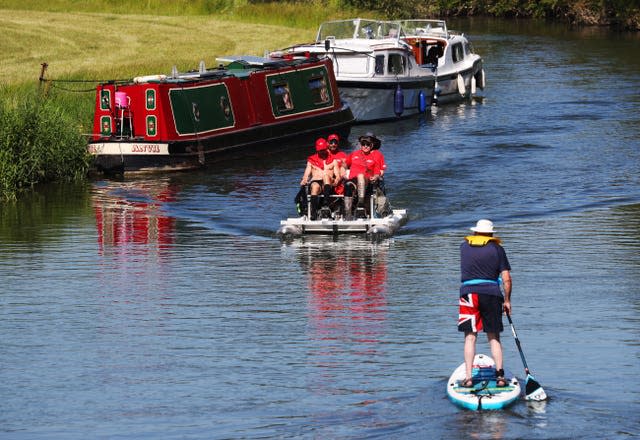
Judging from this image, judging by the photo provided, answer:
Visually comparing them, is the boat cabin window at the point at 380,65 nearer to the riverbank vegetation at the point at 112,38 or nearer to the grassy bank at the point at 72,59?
the grassy bank at the point at 72,59

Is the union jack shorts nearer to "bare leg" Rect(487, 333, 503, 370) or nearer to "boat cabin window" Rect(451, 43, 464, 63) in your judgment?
"bare leg" Rect(487, 333, 503, 370)

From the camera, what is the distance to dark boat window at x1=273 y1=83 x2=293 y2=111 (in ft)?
120

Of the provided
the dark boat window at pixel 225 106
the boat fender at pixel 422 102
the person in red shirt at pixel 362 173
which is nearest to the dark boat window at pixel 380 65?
the boat fender at pixel 422 102

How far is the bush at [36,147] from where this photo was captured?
1160 inches

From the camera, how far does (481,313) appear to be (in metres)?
14.3

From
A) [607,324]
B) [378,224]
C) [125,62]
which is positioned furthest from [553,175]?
[125,62]

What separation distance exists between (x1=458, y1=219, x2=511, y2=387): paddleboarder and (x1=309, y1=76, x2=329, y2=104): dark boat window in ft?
78.6

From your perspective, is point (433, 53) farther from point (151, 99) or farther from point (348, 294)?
point (348, 294)

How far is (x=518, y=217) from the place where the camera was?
1059 inches

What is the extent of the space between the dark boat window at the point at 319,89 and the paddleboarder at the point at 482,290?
78.6 ft

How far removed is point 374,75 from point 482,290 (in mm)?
28566

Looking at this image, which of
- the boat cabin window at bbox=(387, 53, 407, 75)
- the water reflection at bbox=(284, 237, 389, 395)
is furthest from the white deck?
the boat cabin window at bbox=(387, 53, 407, 75)

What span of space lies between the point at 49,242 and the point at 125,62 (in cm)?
2816

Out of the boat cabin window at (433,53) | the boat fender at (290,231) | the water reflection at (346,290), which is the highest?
the boat cabin window at (433,53)
